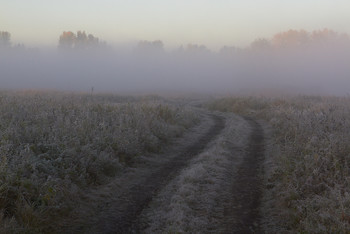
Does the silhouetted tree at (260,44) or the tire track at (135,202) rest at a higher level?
the silhouetted tree at (260,44)

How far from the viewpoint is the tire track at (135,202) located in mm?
6270

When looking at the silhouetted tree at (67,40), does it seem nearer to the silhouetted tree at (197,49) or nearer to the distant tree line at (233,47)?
the distant tree line at (233,47)

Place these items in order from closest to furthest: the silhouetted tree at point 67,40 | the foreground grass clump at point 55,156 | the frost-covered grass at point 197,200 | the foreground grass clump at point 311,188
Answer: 1. the foreground grass clump at point 311,188
2. the foreground grass clump at point 55,156
3. the frost-covered grass at point 197,200
4. the silhouetted tree at point 67,40

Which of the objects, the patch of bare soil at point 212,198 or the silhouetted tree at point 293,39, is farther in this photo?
the silhouetted tree at point 293,39

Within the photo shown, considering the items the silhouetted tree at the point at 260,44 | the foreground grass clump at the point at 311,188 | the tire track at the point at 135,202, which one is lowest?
the tire track at the point at 135,202

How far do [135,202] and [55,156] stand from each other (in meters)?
2.72

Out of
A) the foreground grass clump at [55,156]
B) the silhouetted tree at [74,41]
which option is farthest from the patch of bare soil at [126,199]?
the silhouetted tree at [74,41]

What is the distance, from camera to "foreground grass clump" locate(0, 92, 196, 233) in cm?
607

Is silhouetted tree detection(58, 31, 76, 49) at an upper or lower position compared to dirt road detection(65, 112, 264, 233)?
upper

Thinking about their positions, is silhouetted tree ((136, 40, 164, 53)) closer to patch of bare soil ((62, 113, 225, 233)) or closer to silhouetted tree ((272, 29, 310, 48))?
silhouetted tree ((272, 29, 310, 48))

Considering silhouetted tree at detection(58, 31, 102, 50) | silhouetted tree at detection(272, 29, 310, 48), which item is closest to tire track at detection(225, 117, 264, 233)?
silhouetted tree at detection(272, 29, 310, 48)

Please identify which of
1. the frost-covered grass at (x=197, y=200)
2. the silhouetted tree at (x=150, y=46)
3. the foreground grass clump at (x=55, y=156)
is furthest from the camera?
the silhouetted tree at (x=150, y=46)

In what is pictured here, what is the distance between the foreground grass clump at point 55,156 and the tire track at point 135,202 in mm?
1016

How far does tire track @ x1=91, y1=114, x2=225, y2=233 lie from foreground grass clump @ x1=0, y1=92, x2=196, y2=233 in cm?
102
